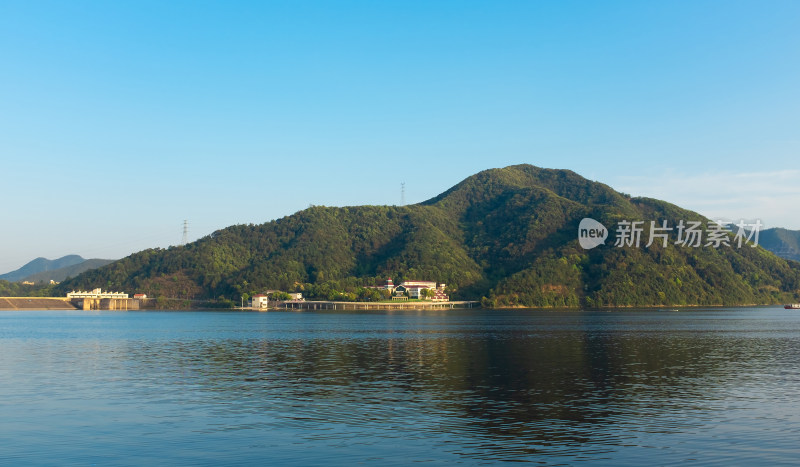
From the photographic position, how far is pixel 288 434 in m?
38.8

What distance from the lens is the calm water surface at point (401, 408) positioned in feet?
113

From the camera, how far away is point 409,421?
138ft

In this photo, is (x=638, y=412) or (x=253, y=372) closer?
(x=638, y=412)

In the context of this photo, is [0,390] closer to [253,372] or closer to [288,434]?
[253,372]

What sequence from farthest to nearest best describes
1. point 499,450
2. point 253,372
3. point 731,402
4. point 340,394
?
1. point 253,372
2. point 340,394
3. point 731,402
4. point 499,450

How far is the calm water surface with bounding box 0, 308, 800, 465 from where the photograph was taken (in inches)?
1359

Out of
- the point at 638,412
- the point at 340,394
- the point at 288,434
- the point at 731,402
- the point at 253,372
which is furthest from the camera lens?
the point at 253,372

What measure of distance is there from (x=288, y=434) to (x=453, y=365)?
3840 cm

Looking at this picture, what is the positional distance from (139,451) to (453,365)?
44.5 meters

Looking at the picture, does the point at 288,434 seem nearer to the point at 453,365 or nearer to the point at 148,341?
the point at 453,365

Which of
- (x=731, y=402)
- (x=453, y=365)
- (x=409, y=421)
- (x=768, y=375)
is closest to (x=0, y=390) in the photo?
(x=409, y=421)

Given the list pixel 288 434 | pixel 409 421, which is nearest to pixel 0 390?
pixel 288 434

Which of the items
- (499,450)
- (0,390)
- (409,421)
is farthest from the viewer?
(0,390)

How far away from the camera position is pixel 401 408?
46844 millimetres
